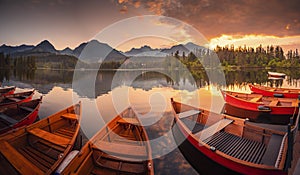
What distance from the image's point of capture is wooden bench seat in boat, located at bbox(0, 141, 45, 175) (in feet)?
15.4

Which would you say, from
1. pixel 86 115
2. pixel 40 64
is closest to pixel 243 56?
pixel 86 115

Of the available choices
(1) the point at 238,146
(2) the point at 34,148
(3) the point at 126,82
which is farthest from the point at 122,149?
(3) the point at 126,82

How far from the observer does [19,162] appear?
5.14 meters

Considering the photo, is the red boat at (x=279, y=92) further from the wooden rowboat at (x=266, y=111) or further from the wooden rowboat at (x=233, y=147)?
the wooden rowboat at (x=233, y=147)

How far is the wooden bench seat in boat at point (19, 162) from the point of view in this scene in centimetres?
471

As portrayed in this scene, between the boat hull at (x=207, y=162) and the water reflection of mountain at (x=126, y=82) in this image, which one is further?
the water reflection of mountain at (x=126, y=82)

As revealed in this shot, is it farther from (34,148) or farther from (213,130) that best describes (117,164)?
(213,130)

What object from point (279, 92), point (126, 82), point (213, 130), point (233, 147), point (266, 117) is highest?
point (126, 82)

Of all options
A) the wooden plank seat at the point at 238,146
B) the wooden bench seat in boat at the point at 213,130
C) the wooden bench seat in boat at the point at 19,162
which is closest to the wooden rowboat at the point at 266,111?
the wooden bench seat in boat at the point at 213,130

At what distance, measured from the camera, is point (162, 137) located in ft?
37.3

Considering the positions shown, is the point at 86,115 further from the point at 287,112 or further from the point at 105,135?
the point at 287,112

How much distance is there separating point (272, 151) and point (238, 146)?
4.52 ft

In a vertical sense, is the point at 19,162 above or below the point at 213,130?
above

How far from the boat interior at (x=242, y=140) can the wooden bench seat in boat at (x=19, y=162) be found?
18.7 ft
